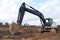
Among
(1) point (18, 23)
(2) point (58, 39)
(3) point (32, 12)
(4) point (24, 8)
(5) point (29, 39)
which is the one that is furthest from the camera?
(3) point (32, 12)

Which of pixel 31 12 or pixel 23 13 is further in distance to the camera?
pixel 31 12

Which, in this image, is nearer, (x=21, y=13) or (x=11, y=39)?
(x=11, y=39)

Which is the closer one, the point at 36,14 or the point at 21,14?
the point at 21,14

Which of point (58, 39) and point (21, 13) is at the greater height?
point (21, 13)

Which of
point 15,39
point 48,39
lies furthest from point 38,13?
point 48,39

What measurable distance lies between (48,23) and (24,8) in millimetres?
6629

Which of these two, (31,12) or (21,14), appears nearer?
(21,14)

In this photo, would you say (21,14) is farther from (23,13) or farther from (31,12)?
(31,12)

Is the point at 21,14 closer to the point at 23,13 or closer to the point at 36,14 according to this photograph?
the point at 23,13

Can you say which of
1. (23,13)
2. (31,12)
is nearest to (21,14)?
(23,13)

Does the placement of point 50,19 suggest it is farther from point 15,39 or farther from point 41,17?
point 15,39

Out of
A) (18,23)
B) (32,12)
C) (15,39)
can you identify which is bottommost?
(15,39)

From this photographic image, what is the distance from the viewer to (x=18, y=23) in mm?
30016

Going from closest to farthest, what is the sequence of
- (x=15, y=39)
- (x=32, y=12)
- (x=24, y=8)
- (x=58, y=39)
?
(x=58, y=39)
(x=15, y=39)
(x=24, y=8)
(x=32, y=12)
